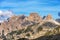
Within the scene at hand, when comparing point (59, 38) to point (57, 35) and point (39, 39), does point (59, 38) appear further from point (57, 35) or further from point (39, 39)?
point (39, 39)

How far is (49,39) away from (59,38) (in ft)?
12.3

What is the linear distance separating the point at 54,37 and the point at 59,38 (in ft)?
7.35

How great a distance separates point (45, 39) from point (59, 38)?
6.69 meters

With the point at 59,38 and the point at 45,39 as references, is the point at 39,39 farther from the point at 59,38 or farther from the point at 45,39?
the point at 59,38

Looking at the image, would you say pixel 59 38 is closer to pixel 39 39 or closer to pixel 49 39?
pixel 49 39

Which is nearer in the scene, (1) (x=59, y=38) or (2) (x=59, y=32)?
(1) (x=59, y=38)

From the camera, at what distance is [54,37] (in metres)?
94.9

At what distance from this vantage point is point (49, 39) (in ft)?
312

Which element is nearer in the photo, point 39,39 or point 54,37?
point 54,37

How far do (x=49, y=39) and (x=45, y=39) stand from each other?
11.0 ft

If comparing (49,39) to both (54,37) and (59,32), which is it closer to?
(54,37)

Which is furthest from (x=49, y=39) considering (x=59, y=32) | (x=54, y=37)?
(x=59, y=32)

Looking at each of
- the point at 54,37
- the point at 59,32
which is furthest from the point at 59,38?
the point at 59,32

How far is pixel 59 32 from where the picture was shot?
10225cm
